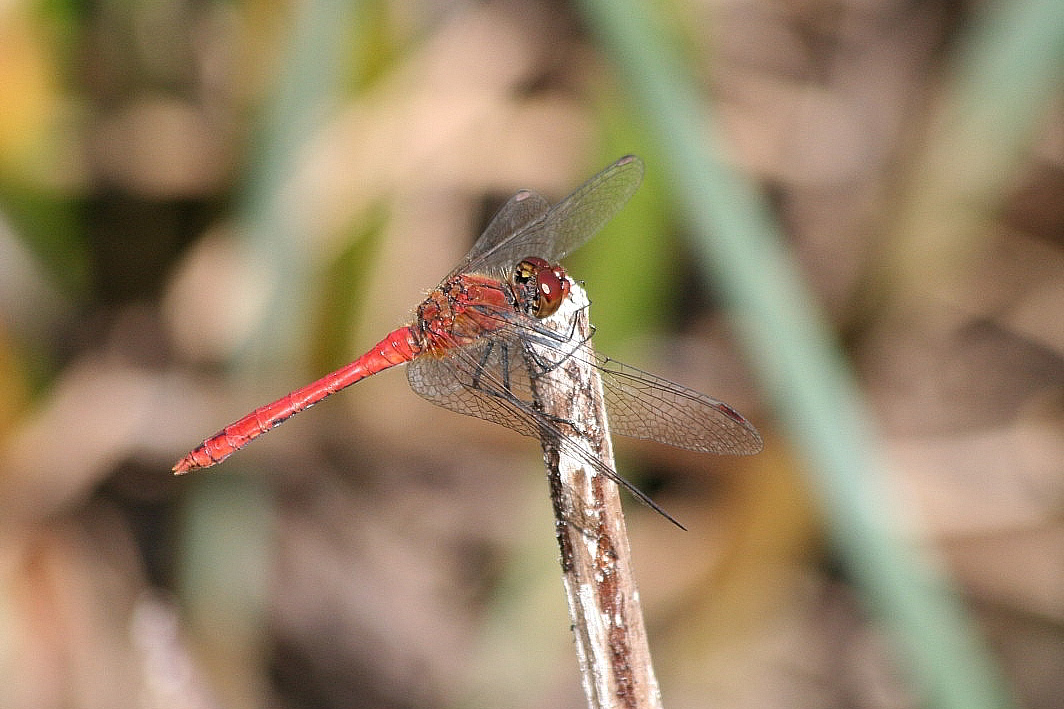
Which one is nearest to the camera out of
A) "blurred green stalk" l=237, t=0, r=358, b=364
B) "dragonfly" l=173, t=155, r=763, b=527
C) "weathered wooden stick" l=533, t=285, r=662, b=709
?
"weathered wooden stick" l=533, t=285, r=662, b=709

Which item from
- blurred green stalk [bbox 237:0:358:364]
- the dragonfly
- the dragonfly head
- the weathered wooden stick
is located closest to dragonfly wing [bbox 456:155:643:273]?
the dragonfly

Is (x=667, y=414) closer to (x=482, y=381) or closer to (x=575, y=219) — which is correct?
(x=482, y=381)

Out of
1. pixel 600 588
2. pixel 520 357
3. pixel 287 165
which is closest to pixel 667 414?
pixel 520 357

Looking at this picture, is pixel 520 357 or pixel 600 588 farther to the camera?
pixel 520 357

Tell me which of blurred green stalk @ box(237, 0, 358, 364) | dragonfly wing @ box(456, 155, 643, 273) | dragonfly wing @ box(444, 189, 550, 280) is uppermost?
blurred green stalk @ box(237, 0, 358, 364)

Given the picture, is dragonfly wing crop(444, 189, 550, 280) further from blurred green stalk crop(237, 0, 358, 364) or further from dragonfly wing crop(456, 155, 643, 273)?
blurred green stalk crop(237, 0, 358, 364)

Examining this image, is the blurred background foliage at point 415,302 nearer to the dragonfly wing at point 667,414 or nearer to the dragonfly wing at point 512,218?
the dragonfly wing at point 512,218

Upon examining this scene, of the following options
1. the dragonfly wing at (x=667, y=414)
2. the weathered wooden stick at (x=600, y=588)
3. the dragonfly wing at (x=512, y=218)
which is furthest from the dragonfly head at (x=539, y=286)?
the weathered wooden stick at (x=600, y=588)
